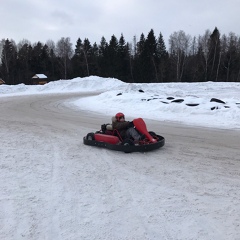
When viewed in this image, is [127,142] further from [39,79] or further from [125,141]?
[39,79]

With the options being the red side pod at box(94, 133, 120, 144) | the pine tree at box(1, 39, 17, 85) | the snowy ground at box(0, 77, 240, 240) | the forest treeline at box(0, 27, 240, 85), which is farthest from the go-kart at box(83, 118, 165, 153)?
the pine tree at box(1, 39, 17, 85)

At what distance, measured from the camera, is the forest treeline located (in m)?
54.5

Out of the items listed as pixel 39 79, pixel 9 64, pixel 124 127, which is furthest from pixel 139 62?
pixel 124 127

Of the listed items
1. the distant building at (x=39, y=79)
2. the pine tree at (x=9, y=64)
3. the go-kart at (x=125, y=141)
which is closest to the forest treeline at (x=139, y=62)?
the pine tree at (x=9, y=64)

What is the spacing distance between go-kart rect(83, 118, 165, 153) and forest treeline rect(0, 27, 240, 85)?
45879 mm

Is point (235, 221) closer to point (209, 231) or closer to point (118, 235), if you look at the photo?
point (209, 231)

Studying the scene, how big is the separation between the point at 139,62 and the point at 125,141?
51.6 meters

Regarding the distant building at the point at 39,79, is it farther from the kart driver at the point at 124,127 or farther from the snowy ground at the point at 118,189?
the kart driver at the point at 124,127

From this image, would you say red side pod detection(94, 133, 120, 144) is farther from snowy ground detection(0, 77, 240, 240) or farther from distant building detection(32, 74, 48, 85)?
distant building detection(32, 74, 48, 85)

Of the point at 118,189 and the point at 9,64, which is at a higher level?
the point at 9,64

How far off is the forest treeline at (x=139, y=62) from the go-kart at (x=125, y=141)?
45879 mm

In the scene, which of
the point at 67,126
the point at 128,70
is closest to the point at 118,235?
the point at 67,126

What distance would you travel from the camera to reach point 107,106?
16.4 m

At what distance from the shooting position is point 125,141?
6.55 metres
